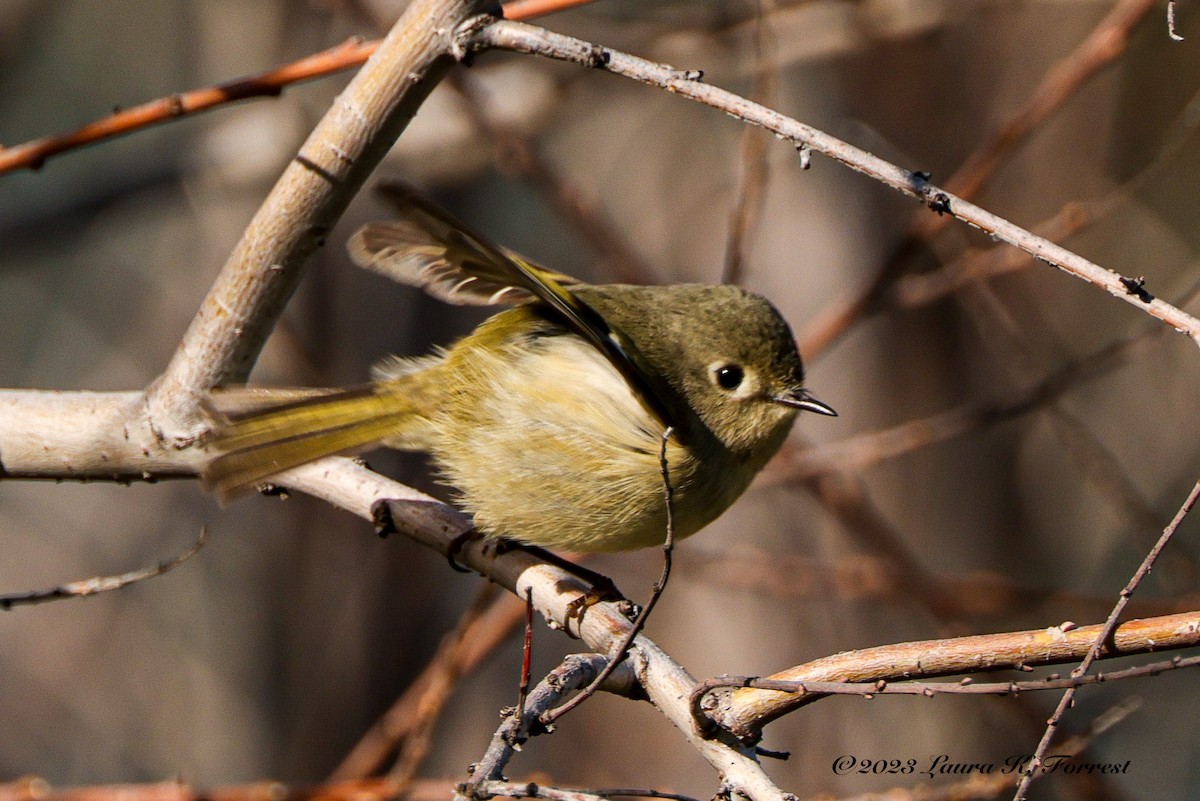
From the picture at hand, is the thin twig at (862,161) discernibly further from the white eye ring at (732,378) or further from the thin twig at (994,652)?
the white eye ring at (732,378)

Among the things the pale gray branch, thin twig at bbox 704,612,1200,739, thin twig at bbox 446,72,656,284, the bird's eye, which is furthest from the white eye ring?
thin twig at bbox 446,72,656,284

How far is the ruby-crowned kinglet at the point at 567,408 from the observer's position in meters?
2.22

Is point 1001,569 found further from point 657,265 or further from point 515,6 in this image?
point 515,6

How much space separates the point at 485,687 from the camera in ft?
18.3

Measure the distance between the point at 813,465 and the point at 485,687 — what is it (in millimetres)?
2629

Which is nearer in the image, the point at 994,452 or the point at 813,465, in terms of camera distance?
the point at 813,465

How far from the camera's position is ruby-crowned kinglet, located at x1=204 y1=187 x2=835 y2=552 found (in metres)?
2.22

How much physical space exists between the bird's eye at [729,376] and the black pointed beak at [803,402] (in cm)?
9

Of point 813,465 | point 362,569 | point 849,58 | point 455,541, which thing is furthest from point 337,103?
point 849,58

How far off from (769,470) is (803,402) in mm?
1341

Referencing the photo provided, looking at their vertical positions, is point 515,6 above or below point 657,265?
below

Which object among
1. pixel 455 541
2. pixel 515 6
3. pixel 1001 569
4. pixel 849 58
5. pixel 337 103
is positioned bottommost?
pixel 455 541

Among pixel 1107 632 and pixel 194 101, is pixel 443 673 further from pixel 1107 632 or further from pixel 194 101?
pixel 1107 632

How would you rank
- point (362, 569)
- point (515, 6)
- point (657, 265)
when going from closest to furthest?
1. point (515, 6)
2. point (362, 569)
3. point (657, 265)
